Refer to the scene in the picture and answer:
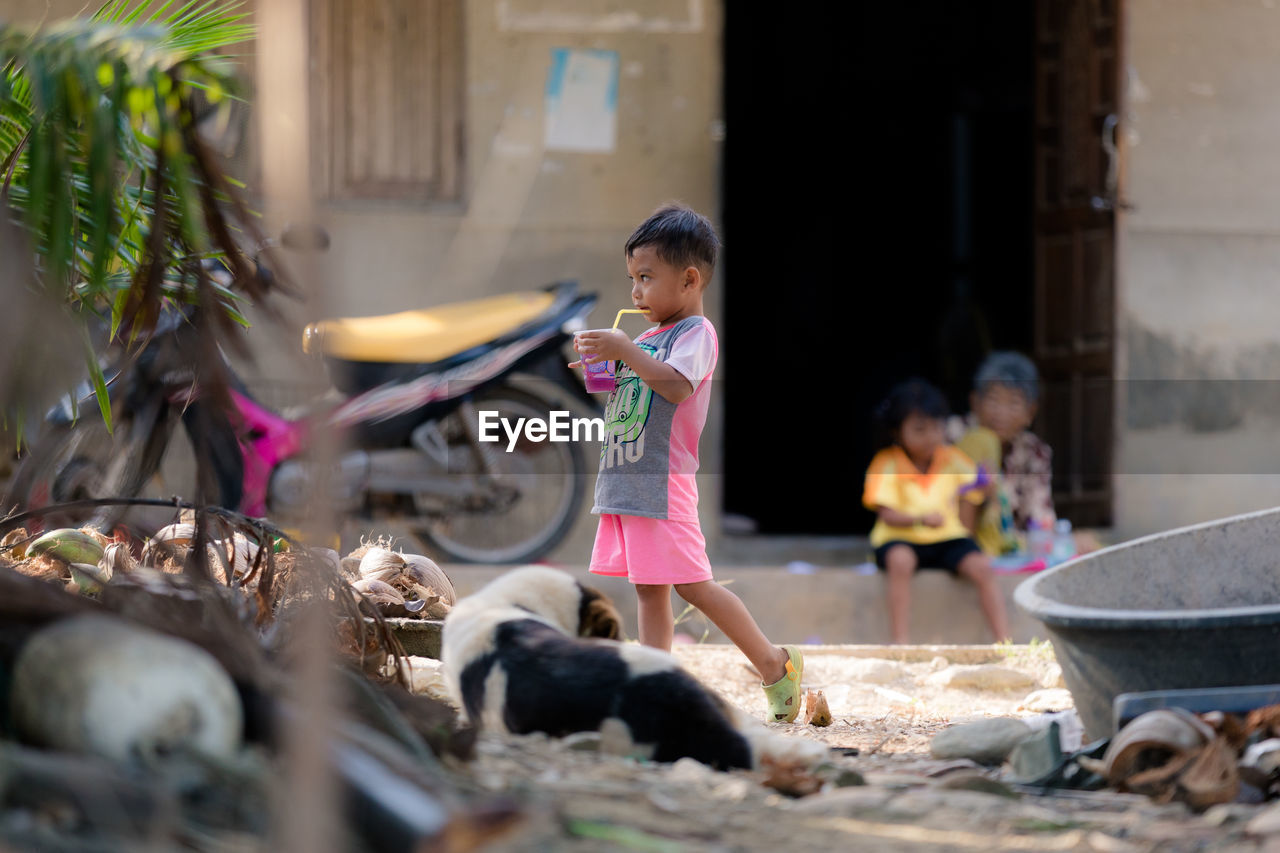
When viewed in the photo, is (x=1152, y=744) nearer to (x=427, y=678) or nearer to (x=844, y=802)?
(x=844, y=802)

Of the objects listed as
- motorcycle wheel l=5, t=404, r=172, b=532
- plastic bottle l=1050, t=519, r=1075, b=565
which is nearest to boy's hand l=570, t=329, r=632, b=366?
motorcycle wheel l=5, t=404, r=172, b=532

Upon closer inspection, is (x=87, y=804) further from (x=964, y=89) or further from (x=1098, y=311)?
(x=964, y=89)

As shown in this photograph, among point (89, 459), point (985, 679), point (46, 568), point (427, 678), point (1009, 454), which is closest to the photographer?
point (427, 678)

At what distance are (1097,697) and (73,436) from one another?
3.83m

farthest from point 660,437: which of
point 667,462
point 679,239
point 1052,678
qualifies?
point 1052,678

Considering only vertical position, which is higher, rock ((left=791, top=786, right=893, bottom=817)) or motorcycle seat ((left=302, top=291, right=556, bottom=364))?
motorcycle seat ((left=302, top=291, right=556, bottom=364))

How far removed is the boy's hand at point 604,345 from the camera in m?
2.79

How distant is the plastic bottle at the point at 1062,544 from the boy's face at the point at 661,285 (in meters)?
3.08

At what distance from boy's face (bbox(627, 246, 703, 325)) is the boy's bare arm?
15 cm

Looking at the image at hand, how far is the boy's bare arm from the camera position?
280 cm

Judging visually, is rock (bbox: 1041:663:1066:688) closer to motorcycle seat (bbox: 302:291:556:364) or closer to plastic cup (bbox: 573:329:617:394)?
plastic cup (bbox: 573:329:617:394)

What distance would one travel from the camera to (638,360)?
112 inches

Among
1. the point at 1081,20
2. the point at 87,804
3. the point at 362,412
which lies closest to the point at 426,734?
the point at 87,804

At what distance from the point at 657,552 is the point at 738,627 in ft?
0.88
